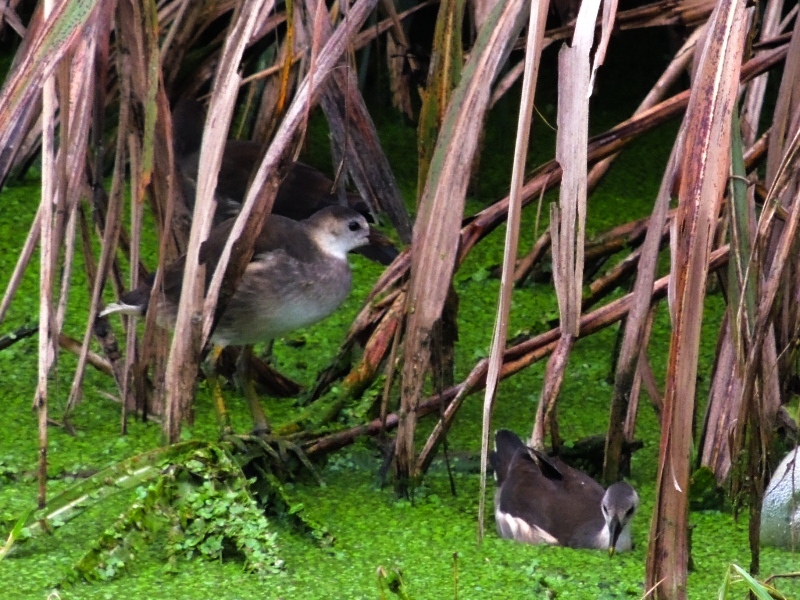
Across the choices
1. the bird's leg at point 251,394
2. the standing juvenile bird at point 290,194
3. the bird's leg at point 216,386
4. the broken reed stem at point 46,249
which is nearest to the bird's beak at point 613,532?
the bird's leg at point 251,394

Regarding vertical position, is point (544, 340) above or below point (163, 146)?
below

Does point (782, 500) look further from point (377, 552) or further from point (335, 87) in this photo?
point (335, 87)

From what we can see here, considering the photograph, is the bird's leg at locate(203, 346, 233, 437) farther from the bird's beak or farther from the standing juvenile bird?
the bird's beak

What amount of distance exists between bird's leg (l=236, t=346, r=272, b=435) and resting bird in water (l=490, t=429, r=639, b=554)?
671mm

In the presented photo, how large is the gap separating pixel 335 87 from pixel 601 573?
3.90ft

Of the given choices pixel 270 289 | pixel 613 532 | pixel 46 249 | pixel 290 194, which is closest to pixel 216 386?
pixel 270 289

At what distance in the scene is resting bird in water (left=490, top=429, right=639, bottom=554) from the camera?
9.09 ft

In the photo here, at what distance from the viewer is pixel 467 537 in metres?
2.73

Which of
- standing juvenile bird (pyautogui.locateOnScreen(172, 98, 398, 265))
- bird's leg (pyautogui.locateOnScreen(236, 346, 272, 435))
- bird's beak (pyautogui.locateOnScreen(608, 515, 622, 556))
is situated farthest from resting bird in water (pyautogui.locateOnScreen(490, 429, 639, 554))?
standing juvenile bird (pyautogui.locateOnScreen(172, 98, 398, 265))

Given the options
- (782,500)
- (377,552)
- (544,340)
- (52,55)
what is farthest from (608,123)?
(52,55)

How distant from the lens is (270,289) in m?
3.28

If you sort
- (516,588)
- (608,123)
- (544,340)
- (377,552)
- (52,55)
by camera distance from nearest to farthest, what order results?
1. (52,55)
2. (516,588)
3. (377,552)
4. (544,340)
5. (608,123)

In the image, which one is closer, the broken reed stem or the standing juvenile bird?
the broken reed stem

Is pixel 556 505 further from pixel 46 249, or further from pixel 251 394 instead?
pixel 46 249
